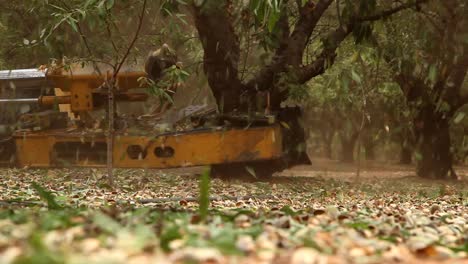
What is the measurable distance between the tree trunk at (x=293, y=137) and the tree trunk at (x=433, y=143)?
362cm

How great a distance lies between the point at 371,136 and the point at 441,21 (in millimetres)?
11390

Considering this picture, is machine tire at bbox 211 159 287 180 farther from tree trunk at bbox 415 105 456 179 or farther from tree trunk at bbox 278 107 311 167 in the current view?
tree trunk at bbox 415 105 456 179

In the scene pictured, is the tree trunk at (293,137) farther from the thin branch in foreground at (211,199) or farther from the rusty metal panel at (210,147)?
the thin branch in foreground at (211,199)

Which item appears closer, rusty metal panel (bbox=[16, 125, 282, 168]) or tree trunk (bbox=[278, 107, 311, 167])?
rusty metal panel (bbox=[16, 125, 282, 168])

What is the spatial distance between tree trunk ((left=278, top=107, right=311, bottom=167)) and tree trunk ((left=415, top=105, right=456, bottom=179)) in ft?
11.9

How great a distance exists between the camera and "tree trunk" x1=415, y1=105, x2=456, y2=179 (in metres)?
13.3

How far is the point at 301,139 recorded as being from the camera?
10773 mm

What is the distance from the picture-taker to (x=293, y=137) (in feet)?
34.9

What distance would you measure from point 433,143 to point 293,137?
13.2 feet

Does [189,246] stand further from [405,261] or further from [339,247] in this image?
[405,261]

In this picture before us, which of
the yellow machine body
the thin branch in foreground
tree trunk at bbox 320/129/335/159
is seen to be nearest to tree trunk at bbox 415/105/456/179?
the yellow machine body

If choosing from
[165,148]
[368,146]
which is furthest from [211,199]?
[368,146]

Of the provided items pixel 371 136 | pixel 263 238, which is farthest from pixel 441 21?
pixel 371 136

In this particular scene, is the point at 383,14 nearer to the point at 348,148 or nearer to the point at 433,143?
the point at 433,143
